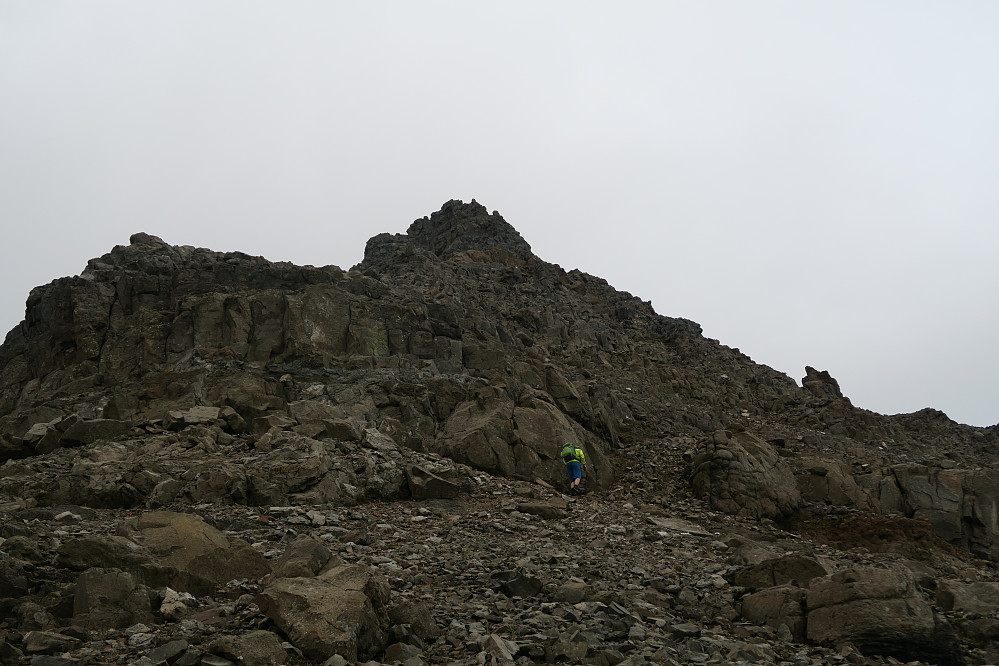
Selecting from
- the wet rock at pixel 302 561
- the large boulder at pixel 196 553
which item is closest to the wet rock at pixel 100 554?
the large boulder at pixel 196 553

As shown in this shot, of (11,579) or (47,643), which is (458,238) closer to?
(11,579)

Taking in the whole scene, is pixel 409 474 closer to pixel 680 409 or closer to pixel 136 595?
pixel 136 595

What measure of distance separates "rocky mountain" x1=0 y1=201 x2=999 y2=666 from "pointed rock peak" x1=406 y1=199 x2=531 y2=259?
22372 millimetres

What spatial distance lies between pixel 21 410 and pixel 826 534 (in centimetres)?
3480

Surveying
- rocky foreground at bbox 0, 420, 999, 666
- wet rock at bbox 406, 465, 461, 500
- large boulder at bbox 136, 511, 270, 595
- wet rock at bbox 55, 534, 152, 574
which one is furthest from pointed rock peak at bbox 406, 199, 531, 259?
wet rock at bbox 55, 534, 152, 574

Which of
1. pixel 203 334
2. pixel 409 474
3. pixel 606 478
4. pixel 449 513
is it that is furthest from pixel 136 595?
pixel 203 334

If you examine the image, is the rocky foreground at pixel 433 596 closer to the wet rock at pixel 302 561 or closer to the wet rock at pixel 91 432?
the wet rock at pixel 302 561

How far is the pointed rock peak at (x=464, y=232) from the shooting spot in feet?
233

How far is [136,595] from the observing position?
909 cm

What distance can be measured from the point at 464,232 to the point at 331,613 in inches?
2668

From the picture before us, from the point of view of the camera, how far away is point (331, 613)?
8.57 metres

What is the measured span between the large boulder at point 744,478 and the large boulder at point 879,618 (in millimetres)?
11675

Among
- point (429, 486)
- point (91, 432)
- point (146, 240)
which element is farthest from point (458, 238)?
point (429, 486)

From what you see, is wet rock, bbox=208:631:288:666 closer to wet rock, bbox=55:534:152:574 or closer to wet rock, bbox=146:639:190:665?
wet rock, bbox=146:639:190:665
